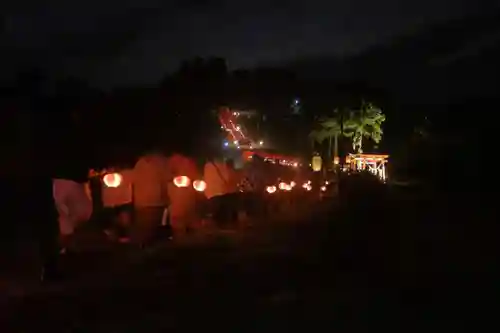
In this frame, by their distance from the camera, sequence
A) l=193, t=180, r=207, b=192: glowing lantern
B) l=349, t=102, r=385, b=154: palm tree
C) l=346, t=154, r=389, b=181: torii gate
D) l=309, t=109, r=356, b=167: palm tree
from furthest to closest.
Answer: l=346, t=154, r=389, b=181: torii gate
l=349, t=102, r=385, b=154: palm tree
l=309, t=109, r=356, b=167: palm tree
l=193, t=180, r=207, b=192: glowing lantern

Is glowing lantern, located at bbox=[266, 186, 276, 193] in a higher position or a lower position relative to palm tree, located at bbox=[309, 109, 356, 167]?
lower

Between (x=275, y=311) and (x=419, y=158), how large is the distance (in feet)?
178

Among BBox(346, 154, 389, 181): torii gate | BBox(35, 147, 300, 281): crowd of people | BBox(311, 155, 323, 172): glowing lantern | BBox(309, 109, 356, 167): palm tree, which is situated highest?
BBox(309, 109, 356, 167): palm tree

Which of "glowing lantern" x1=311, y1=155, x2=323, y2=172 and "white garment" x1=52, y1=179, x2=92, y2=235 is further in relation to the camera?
"glowing lantern" x1=311, y1=155, x2=323, y2=172

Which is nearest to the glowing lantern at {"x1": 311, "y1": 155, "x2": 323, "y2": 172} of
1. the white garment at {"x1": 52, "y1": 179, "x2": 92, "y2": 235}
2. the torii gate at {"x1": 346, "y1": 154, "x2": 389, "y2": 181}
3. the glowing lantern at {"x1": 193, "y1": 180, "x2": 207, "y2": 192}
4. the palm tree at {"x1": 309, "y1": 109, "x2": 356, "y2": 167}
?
the palm tree at {"x1": 309, "y1": 109, "x2": 356, "y2": 167}

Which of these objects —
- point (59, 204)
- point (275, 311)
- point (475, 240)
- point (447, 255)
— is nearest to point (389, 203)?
point (475, 240)

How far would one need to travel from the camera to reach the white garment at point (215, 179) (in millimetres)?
21727

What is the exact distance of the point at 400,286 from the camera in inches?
428

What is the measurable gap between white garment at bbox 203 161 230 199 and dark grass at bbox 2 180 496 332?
2985 millimetres

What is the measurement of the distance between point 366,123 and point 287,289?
5783cm

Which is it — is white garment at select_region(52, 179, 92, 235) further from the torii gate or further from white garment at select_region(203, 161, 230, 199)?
the torii gate

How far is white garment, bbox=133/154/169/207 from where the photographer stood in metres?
17.7

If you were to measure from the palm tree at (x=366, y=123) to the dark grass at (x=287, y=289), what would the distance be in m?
47.9

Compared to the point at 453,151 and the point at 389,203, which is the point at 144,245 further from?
the point at 453,151
